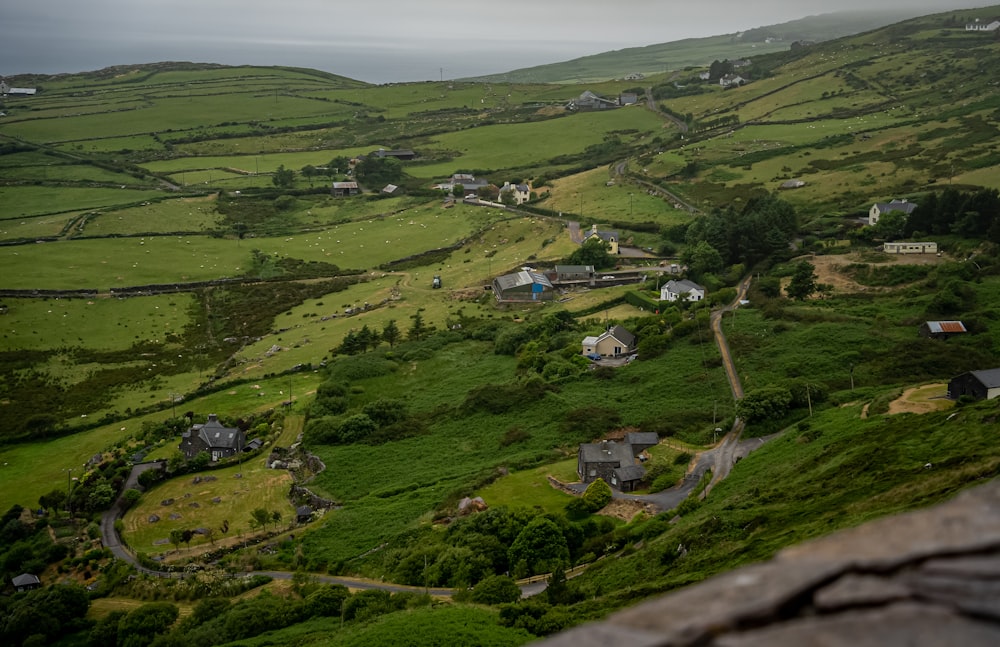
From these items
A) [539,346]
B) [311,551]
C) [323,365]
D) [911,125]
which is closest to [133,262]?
[323,365]

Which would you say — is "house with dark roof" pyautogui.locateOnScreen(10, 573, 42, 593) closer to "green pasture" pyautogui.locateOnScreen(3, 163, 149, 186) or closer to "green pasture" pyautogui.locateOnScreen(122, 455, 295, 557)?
"green pasture" pyautogui.locateOnScreen(122, 455, 295, 557)

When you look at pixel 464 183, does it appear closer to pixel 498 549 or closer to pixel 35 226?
pixel 35 226

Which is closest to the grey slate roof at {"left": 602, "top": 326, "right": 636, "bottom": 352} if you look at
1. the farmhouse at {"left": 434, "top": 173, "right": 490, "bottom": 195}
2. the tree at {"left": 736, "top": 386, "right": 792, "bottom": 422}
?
the tree at {"left": 736, "top": 386, "right": 792, "bottom": 422}

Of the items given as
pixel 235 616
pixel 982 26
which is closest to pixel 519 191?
pixel 235 616

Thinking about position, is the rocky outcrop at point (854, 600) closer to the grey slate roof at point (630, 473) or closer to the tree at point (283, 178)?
the grey slate roof at point (630, 473)

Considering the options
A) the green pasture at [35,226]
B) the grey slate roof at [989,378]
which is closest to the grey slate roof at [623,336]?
the grey slate roof at [989,378]

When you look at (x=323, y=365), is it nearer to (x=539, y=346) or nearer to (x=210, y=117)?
(x=539, y=346)
